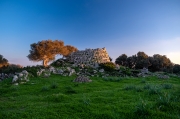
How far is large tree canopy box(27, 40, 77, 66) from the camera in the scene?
31.6m

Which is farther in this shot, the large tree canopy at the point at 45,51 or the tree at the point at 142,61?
the tree at the point at 142,61

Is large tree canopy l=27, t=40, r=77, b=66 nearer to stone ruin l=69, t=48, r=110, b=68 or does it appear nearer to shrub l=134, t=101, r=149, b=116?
stone ruin l=69, t=48, r=110, b=68

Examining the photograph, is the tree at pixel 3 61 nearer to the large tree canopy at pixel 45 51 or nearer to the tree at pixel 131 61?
the large tree canopy at pixel 45 51

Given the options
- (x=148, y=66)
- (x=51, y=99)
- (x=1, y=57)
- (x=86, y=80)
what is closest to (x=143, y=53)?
(x=148, y=66)

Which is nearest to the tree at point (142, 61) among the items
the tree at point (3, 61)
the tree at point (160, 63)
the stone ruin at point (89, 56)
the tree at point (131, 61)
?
the tree at point (131, 61)

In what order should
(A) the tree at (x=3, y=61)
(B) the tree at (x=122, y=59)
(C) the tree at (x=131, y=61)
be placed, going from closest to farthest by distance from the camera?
(A) the tree at (x=3, y=61), (C) the tree at (x=131, y=61), (B) the tree at (x=122, y=59)

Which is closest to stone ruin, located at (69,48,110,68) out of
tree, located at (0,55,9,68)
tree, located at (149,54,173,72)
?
tree, located at (149,54,173,72)

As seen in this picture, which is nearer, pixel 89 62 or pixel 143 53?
pixel 89 62

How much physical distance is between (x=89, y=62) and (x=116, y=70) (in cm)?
773

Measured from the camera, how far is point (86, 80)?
14266 mm

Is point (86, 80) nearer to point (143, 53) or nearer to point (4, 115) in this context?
point (4, 115)

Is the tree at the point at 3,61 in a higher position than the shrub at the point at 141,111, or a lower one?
higher

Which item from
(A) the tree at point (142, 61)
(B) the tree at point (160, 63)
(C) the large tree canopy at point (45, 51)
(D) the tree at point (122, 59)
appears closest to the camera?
(C) the large tree canopy at point (45, 51)

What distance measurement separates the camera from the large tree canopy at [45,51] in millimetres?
31638
